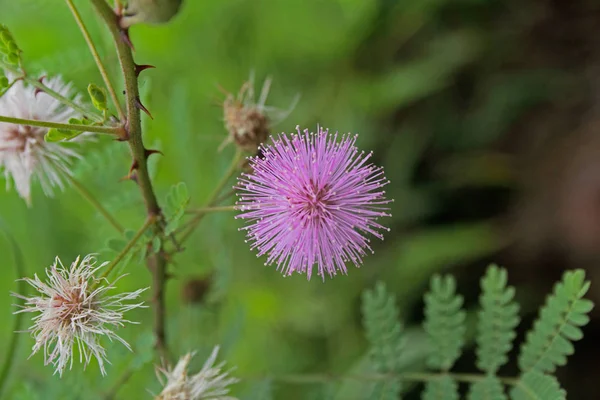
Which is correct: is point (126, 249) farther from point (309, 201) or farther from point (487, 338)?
point (487, 338)

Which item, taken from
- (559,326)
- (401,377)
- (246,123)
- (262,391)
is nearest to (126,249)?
(246,123)

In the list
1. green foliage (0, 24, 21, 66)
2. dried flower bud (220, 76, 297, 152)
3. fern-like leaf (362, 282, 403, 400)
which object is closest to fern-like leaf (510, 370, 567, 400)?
fern-like leaf (362, 282, 403, 400)

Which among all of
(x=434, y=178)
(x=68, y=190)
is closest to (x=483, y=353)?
(x=434, y=178)

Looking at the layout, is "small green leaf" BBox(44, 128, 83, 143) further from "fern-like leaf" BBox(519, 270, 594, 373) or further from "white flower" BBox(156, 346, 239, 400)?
"fern-like leaf" BBox(519, 270, 594, 373)

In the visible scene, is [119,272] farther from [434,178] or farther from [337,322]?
[434,178]

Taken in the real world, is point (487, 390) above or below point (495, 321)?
below

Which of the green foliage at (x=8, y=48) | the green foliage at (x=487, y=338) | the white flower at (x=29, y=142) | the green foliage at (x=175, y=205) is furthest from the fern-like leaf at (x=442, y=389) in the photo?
the green foliage at (x=8, y=48)
